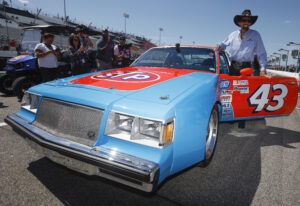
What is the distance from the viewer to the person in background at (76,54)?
508cm

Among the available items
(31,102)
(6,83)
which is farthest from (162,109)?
(6,83)

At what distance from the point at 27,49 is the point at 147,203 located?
22.7ft

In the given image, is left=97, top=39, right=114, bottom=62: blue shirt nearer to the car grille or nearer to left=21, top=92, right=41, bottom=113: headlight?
left=21, top=92, right=41, bottom=113: headlight

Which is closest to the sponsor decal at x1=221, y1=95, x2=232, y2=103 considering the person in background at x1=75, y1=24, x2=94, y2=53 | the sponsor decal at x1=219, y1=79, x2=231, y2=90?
the sponsor decal at x1=219, y1=79, x2=231, y2=90

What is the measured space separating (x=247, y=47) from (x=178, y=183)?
2719mm

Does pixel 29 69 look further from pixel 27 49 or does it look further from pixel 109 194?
pixel 109 194

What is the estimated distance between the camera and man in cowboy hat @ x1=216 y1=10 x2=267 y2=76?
3.47 metres

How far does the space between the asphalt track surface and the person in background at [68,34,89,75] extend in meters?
2.67

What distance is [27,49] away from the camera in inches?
264

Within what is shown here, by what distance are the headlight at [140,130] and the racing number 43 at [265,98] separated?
1.97 m

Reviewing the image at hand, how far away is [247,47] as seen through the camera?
3.52m

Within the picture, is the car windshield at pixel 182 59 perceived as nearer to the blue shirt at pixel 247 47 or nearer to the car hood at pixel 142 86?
the car hood at pixel 142 86

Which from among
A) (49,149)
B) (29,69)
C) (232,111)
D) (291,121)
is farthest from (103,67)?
(291,121)

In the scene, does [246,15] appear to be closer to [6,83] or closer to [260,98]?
[260,98]
